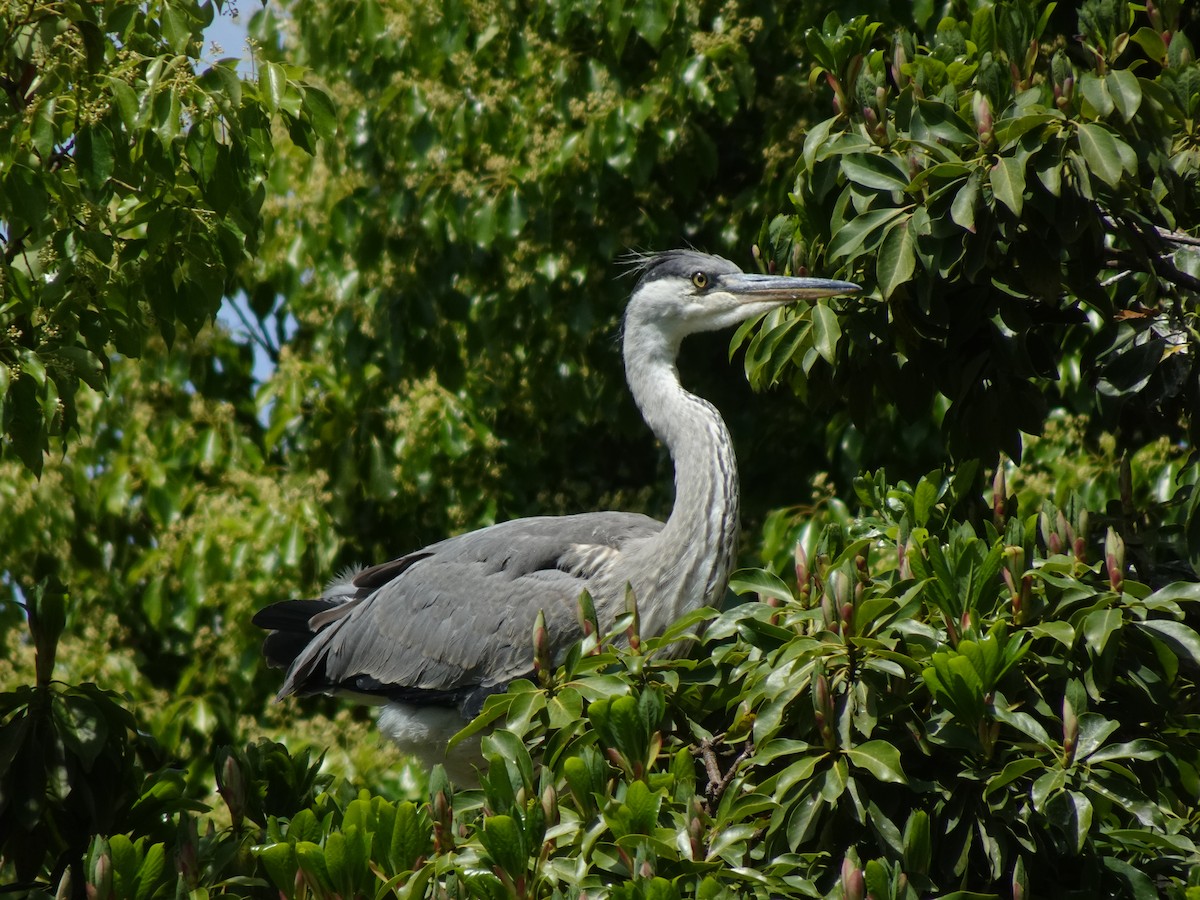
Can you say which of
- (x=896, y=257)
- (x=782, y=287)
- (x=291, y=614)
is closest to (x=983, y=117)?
(x=896, y=257)

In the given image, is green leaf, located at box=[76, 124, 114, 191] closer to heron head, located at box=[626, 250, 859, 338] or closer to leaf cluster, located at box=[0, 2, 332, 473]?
leaf cluster, located at box=[0, 2, 332, 473]

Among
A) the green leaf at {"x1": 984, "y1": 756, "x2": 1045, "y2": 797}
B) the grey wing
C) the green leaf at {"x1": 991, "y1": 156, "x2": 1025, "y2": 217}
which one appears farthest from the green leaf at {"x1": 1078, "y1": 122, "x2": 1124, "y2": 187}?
the grey wing

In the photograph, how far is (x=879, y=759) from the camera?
247 cm

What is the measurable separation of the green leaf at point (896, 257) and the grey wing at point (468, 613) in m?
1.89

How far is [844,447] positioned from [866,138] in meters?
2.62

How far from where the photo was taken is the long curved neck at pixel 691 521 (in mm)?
4664

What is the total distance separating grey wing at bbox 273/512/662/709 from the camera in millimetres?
4746

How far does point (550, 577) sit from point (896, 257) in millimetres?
2070

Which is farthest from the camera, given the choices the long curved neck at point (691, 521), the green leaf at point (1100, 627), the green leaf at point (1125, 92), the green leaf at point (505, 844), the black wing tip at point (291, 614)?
the black wing tip at point (291, 614)

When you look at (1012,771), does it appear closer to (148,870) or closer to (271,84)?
(148,870)

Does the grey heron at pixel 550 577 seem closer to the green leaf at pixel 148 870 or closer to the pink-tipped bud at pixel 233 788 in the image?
the pink-tipped bud at pixel 233 788

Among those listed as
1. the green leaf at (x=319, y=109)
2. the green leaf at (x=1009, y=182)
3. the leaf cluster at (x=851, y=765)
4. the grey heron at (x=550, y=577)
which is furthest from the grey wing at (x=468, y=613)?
the green leaf at (x=1009, y=182)

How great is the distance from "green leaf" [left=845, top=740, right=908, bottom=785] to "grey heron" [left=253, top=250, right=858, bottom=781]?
2.06 metres

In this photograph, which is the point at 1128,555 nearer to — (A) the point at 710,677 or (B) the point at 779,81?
(A) the point at 710,677
